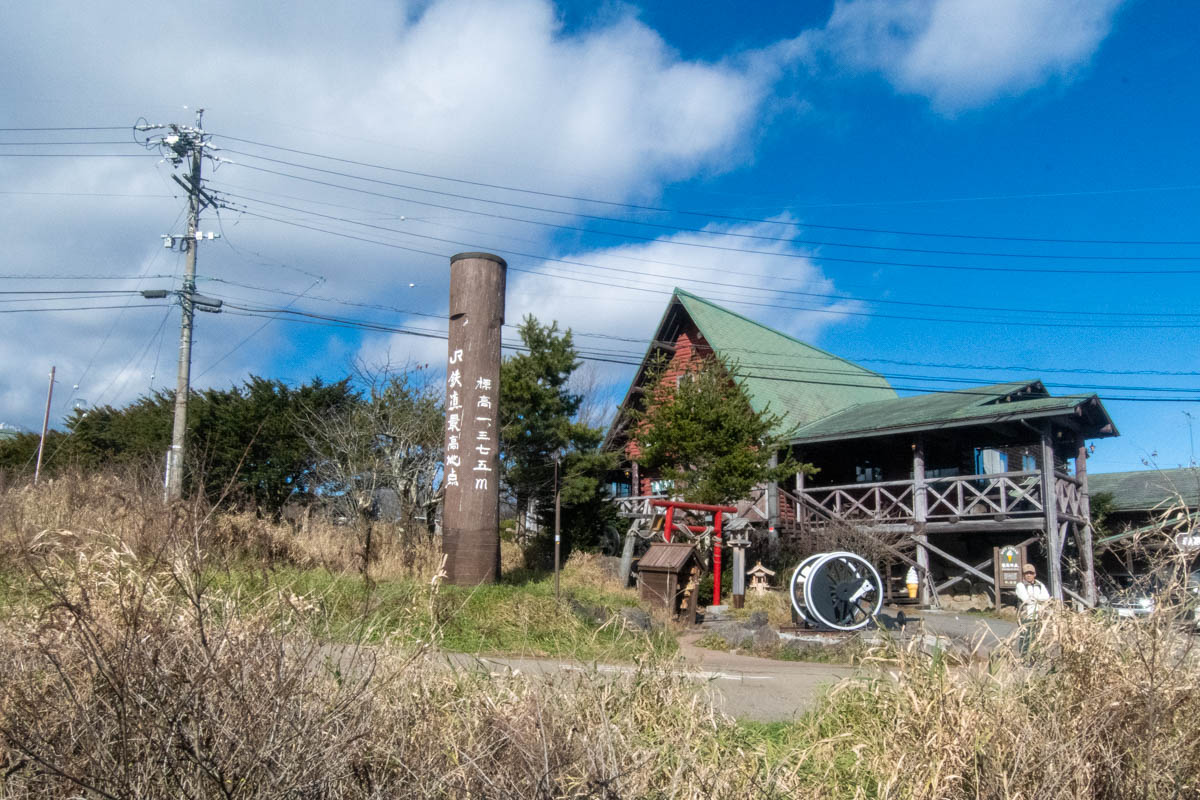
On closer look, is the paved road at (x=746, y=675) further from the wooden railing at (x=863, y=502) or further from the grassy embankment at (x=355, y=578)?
the wooden railing at (x=863, y=502)

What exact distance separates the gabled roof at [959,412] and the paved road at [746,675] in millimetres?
10108

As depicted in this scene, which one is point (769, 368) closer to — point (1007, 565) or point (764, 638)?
point (1007, 565)

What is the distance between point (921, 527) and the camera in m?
19.4

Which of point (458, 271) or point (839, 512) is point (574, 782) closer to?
point (458, 271)

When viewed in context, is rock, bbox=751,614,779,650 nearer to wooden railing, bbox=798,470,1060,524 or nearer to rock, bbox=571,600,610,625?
rock, bbox=571,600,610,625

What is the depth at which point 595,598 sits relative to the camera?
43.9 feet

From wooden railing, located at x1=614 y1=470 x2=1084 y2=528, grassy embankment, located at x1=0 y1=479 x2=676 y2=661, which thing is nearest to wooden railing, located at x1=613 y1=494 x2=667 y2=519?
wooden railing, located at x1=614 y1=470 x2=1084 y2=528

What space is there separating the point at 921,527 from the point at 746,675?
1210cm

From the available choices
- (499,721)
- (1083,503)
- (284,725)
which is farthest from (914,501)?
(284,725)

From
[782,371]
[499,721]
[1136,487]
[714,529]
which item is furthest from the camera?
[1136,487]

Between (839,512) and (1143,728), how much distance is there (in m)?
17.0

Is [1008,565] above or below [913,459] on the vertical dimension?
below

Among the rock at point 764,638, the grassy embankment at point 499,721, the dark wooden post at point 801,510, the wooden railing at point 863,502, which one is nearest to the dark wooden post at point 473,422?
the rock at point 764,638

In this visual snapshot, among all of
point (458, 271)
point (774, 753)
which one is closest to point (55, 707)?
point (774, 753)
